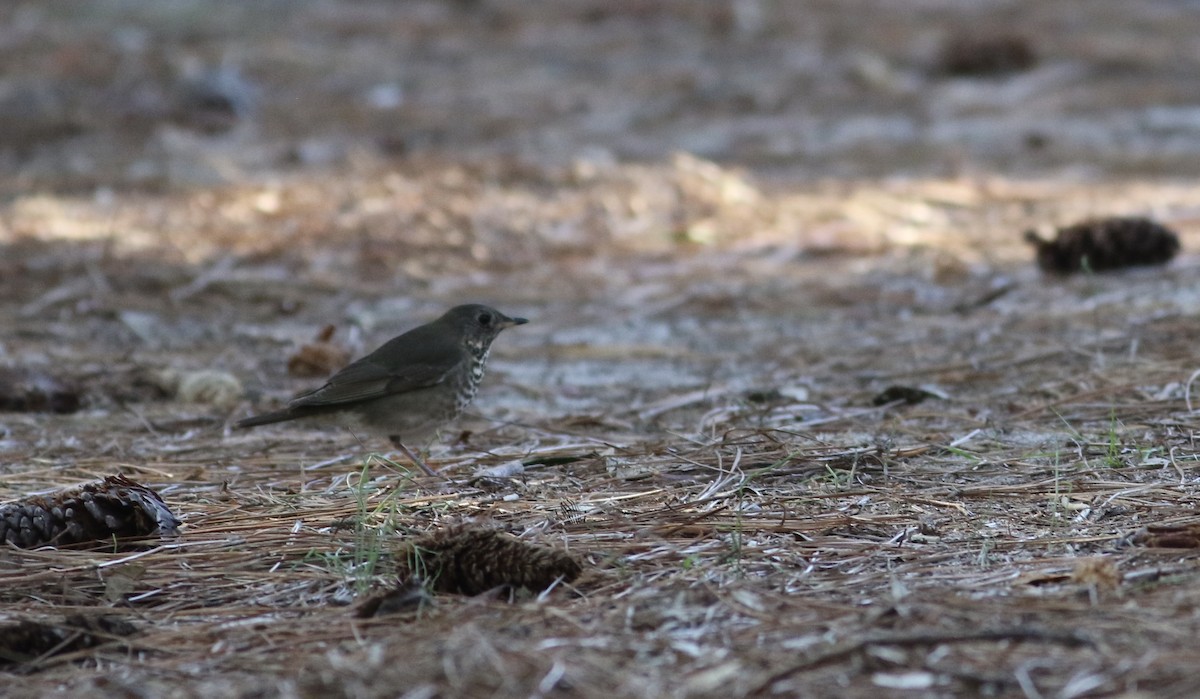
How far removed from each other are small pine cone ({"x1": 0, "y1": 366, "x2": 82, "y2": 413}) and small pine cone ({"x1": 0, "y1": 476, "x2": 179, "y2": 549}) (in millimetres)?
1864

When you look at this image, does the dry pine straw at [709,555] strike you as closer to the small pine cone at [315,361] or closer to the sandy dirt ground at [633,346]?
the sandy dirt ground at [633,346]

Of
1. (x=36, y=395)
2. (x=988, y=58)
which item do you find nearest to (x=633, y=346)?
(x=36, y=395)

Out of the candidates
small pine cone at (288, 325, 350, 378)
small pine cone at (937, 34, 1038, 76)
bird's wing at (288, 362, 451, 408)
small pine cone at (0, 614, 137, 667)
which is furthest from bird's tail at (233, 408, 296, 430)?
small pine cone at (937, 34, 1038, 76)

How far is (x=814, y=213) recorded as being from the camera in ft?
30.0

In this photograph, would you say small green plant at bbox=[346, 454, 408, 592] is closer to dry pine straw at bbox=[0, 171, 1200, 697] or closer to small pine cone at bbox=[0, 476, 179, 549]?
dry pine straw at bbox=[0, 171, 1200, 697]

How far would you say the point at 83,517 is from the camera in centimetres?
350

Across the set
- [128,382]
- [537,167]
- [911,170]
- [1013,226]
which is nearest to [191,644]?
[128,382]

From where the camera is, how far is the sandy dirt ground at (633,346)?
8.71 feet

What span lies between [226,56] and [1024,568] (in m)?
12.7

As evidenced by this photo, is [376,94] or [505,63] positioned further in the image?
[505,63]

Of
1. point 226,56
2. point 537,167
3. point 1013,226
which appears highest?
point 226,56

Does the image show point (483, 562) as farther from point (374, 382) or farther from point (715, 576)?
point (374, 382)

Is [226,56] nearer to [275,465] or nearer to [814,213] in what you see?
[814,213]

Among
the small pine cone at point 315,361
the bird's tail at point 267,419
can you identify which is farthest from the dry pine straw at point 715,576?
the small pine cone at point 315,361
